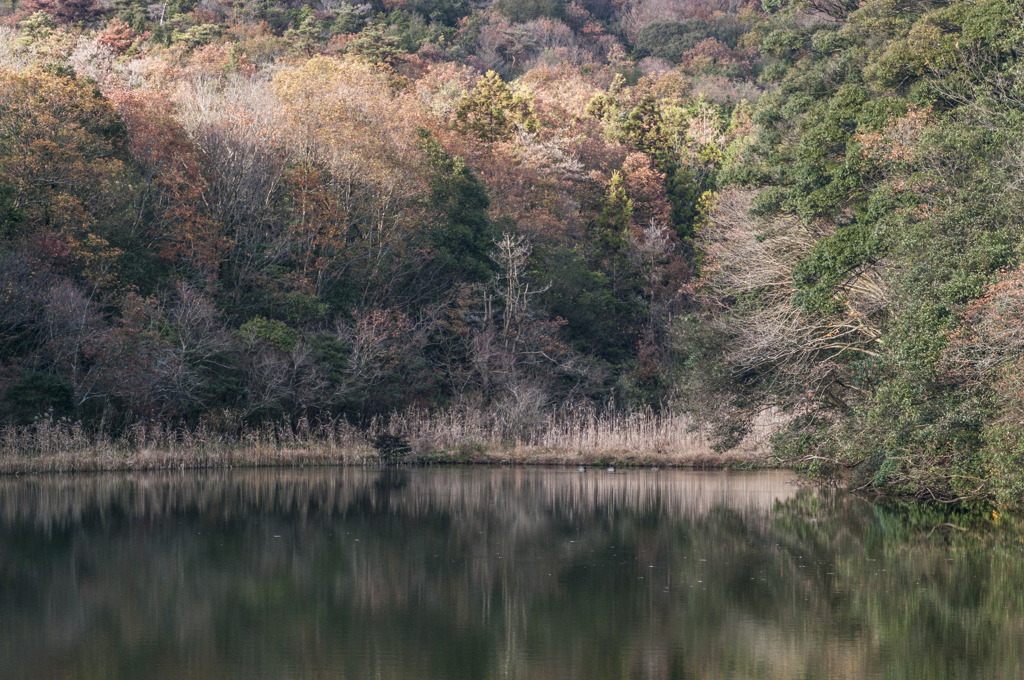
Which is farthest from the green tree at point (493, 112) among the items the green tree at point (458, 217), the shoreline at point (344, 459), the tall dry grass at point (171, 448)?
the shoreline at point (344, 459)

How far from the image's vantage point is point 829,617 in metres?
11.6

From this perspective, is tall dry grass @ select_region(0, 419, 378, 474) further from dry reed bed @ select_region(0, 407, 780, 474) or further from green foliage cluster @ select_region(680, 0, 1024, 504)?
green foliage cluster @ select_region(680, 0, 1024, 504)

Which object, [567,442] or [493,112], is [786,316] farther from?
[493,112]

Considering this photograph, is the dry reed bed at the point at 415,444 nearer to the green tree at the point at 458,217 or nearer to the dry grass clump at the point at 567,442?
the dry grass clump at the point at 567,442

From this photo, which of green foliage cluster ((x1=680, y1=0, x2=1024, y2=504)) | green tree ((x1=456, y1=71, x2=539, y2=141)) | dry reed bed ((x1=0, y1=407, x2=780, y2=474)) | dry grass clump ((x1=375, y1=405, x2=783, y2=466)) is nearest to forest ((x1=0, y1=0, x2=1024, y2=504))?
green foliage cluster ((x1=680, y1=0, x2=1024, y2=504))

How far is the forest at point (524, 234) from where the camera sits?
20125 mm

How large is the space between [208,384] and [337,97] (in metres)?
13.0

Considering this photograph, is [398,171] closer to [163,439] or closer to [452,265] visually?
[452,265]

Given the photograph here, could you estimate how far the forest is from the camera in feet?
66.0

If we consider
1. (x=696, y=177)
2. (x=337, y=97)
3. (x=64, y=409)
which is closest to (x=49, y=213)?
(x=64, y=409)

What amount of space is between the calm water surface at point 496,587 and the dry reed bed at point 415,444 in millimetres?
4955

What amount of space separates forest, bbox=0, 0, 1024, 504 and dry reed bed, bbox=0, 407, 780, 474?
0.76 meters

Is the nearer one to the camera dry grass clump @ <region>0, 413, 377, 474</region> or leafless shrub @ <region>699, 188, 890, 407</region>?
leafless shrub @ <region>699, 188, 890, 407</region>

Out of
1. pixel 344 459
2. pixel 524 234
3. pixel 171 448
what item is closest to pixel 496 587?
pixel 171 448
